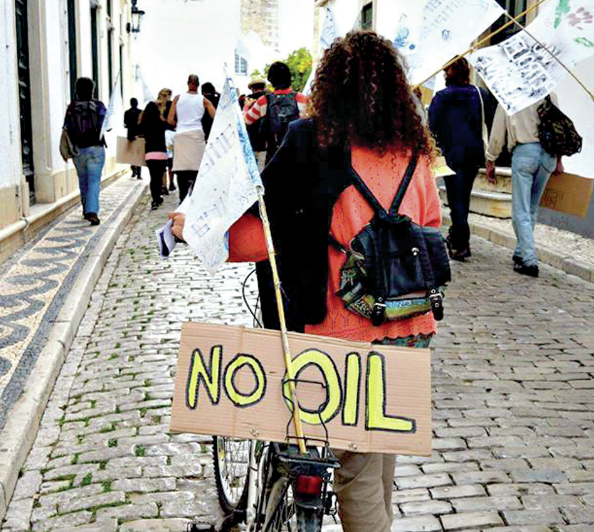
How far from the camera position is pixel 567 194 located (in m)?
8.73

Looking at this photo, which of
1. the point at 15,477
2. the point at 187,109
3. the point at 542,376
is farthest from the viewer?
the point at 187,109

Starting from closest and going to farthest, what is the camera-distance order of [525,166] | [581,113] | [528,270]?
[581,113]
[525,166]
[528,270]

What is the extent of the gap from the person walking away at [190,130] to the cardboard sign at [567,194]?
5.39 m

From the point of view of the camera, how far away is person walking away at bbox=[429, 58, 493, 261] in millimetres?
9758

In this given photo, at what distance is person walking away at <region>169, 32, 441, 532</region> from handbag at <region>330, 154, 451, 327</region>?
28 mm

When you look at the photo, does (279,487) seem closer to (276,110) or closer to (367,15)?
(276,110)

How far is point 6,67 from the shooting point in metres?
9.46

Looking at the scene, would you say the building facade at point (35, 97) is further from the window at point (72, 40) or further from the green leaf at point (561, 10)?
the green leaf at point (561, 10)

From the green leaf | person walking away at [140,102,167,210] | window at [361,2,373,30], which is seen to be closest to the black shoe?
the green leaf

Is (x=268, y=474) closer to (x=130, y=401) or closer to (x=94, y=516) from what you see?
(x=94, y=516)

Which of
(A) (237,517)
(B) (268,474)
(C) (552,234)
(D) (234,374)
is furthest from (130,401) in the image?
(C) (552,234)

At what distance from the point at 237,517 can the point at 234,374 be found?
1.28 meters

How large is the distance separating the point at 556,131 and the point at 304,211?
21.1 ft

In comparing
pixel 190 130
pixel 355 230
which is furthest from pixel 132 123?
pixel 355 230
